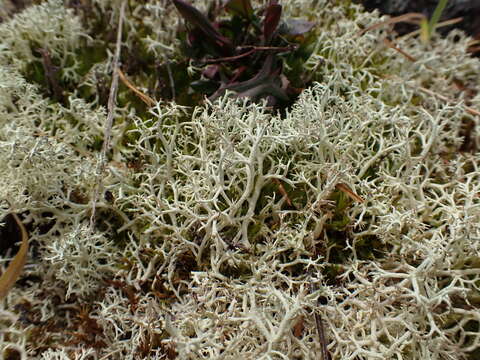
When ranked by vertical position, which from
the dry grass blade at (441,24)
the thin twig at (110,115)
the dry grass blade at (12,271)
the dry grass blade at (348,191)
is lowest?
the dry grass blade at (12,271)

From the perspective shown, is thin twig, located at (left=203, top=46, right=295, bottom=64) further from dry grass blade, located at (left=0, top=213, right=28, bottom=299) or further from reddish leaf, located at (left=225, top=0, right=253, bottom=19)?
dry grass blade, located at (left=0, top=213, right=28, bottom=299)

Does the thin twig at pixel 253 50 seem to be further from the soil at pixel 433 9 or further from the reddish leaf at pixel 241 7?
the soil at pixel 433 9

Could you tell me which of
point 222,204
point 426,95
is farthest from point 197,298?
point 426,95

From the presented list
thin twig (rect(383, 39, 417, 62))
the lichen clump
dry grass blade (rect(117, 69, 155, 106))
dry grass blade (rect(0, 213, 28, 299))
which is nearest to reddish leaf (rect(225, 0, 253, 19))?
the lichen clump

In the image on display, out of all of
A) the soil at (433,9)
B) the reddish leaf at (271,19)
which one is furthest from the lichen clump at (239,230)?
the soil at (433,9)

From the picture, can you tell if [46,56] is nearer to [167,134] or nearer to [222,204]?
[167,134]

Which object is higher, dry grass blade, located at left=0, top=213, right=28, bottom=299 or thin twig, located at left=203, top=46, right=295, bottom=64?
thin twig, located at left=203, top=46, right=295, bottom=64
